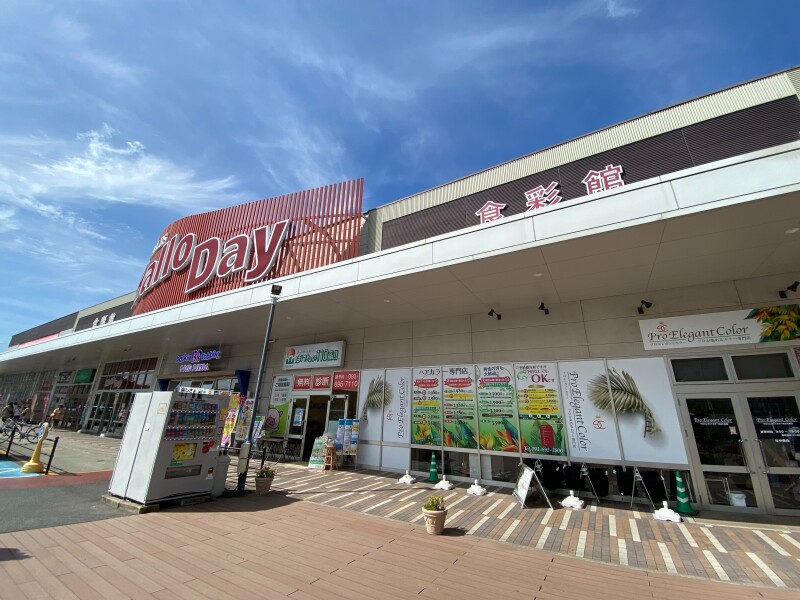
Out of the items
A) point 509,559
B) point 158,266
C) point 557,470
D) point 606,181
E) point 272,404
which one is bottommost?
point 509,559

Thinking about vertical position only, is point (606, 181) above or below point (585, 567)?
above

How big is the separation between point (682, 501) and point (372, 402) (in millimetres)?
7464

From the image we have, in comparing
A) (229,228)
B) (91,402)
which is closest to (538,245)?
(229,228)

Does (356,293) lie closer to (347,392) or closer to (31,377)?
(347,392)

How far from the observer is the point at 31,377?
92.4 ft

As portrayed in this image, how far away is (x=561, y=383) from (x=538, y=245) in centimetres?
381

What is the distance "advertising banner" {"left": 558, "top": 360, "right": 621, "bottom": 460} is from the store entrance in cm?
142

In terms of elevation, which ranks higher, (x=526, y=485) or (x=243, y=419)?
(x=243, y=419)

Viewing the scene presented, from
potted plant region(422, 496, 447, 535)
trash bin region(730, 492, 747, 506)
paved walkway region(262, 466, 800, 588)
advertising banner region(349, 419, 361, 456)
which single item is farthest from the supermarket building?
potted plant region(422, 496, 447, 535)

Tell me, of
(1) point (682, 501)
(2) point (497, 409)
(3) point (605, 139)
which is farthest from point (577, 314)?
(3) point (605, 139)

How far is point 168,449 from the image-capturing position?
231 inches

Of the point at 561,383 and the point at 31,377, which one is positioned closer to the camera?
the point at 561,383

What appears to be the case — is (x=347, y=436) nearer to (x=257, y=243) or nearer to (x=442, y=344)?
(x=442, y=344)

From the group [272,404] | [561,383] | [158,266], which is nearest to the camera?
[561,383]
